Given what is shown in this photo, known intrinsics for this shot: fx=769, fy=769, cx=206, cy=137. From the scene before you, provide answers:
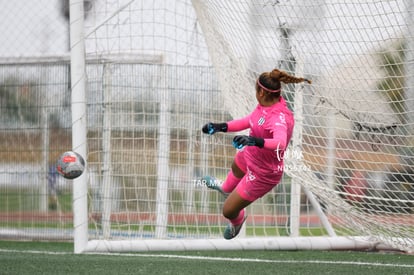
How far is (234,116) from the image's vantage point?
7.73 metres

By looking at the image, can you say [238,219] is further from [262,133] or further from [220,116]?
[220,116]

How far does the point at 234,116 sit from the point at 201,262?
1.56m

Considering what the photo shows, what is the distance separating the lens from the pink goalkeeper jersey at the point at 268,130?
19.1 feet

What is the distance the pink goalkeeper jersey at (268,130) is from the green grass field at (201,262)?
92cm

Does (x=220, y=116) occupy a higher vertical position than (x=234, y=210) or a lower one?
higher

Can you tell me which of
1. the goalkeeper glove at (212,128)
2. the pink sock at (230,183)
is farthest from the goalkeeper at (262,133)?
the pink sock at (230,183)

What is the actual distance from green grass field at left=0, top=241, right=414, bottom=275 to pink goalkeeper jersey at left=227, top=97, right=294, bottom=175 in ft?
3.00

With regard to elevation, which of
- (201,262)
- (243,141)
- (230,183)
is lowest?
(201,262)

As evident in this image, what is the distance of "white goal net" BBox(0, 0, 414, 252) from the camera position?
6.16 metres

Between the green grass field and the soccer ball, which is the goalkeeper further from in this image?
the soccer ball

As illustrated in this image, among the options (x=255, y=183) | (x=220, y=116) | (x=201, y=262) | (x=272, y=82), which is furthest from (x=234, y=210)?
(x=220, y=116)

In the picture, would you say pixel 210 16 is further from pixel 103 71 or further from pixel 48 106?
pixel 48 106

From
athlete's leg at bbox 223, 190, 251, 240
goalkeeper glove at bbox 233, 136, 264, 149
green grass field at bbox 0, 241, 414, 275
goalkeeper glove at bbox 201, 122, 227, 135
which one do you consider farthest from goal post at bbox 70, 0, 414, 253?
goalkeeper glove at bbox 233, 136, 264, 149

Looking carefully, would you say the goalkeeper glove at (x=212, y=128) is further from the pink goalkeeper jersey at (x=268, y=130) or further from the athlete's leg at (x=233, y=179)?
the athlete's leg at (x=233, y=179)
